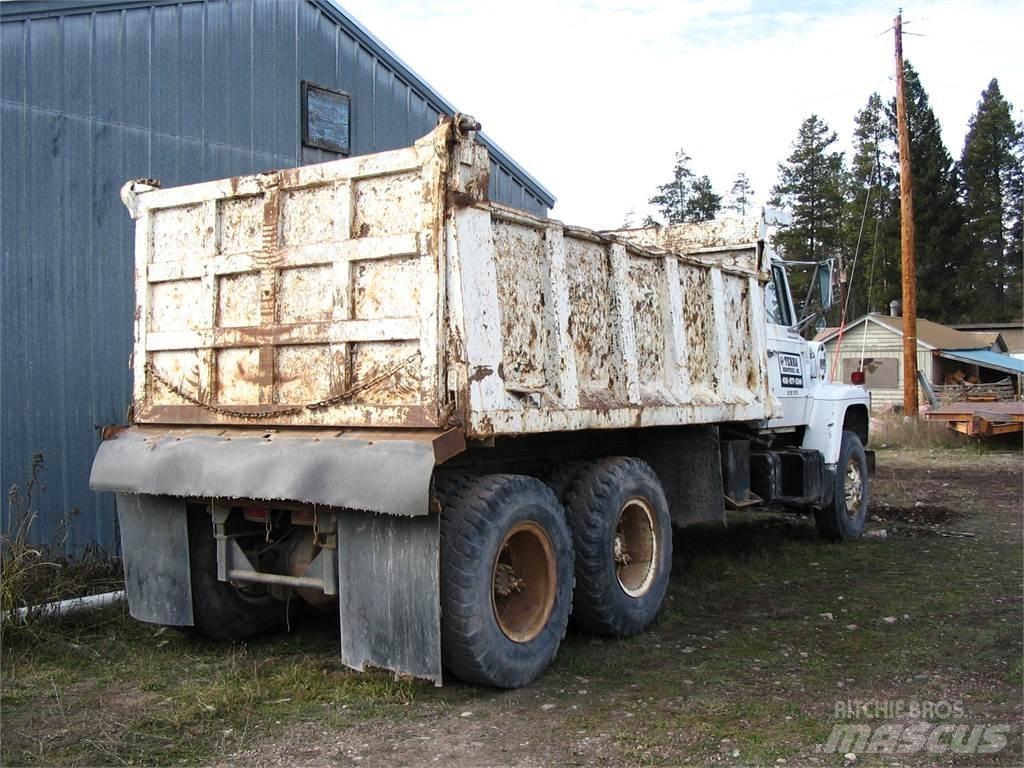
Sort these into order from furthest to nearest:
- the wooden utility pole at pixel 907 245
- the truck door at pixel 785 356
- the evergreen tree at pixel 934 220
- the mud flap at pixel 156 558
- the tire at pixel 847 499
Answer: the evergreen tree at pixel 934 220, the wooden utility pole at pixel 907 245, the tire at pixel 847 499, the truck door at pixel 785 356, the mud flap at pixel 156 558

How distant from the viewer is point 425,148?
5277 millimetres

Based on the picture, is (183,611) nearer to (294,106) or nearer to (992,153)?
(294,106)

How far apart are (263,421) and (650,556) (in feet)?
9.21

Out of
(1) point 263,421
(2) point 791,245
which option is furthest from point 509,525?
(2) point 791,245

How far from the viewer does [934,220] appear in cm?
4938

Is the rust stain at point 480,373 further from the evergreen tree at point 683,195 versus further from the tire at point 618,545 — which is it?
the evergreen tree at point 683,195

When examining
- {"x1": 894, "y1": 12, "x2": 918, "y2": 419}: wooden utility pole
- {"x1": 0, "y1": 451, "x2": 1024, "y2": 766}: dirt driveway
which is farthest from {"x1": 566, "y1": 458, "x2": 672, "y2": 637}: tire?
{"x1": 894, "y1": 12, "x2": 918, "y2": 419}: wooden utility pole

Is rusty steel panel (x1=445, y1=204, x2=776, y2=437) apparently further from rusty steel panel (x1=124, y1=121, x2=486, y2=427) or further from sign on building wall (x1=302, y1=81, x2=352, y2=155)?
sign on building wall (x1=302, y1=81, x2=352, y2=155)

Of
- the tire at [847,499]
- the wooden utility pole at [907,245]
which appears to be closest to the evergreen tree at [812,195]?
the wooden utility pole at [907,245]

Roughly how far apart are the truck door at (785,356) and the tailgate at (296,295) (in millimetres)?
4582

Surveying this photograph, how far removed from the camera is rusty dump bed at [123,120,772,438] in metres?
5.21

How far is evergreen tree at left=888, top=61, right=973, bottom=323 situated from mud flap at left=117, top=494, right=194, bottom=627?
47759 mm

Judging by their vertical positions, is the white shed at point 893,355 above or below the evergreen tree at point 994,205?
below

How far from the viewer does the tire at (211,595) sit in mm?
6195
